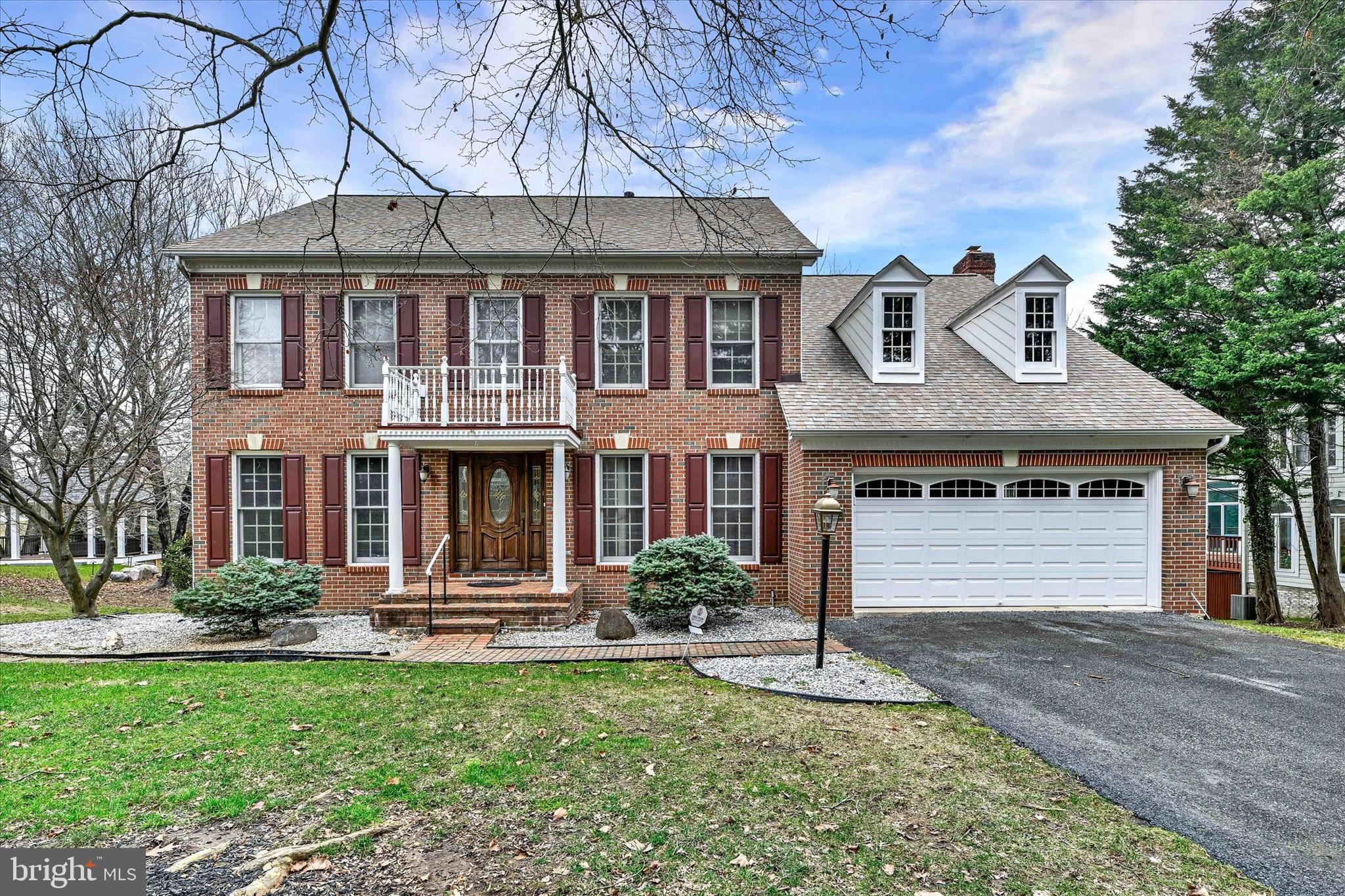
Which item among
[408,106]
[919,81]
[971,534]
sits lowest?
[971,534]

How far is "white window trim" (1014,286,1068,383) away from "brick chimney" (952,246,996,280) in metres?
4.21

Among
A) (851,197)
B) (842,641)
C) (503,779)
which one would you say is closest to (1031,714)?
(842,641)

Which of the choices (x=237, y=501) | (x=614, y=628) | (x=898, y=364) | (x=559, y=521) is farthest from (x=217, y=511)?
(x=898, y=364)

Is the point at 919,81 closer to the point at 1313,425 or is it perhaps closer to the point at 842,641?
the point at 842,641

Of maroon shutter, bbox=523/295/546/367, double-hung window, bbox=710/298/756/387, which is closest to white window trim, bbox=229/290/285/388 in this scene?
maroon shutter, bbox=523/295/546/367

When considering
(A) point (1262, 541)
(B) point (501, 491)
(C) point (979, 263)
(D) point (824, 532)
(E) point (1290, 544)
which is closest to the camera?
(D) point (824, 532)

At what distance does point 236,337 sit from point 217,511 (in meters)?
2.91

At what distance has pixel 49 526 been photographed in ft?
36.3

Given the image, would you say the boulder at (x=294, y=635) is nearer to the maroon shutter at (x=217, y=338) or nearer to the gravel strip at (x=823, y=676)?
the maroon shutter at (x=217, y=338)

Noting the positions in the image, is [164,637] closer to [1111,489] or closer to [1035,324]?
[1111,489]

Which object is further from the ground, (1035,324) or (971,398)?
(1035,324)

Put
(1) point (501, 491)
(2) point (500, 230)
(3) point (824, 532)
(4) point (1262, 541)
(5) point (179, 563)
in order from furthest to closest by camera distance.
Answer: (5) point (179, 563)
(4) point (1262, 541)
(2) point (500, 230)
(1) point (501, 491)
(3) point (824, 532)

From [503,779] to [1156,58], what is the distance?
683 cm

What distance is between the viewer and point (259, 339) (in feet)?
35.8
